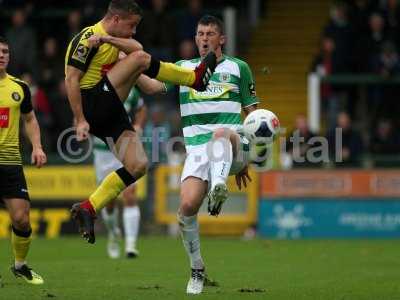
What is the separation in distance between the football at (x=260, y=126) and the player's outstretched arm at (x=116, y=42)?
1461 mm

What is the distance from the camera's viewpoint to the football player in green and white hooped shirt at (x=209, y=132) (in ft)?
37.0

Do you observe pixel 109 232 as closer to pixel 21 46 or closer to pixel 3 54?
pixel 3 54

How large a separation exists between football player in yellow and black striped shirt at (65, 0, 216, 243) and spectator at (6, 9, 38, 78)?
12314 millimetres

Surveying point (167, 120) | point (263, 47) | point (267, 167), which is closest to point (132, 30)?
point (267, 167)

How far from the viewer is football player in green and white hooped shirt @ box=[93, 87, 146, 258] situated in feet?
52.4

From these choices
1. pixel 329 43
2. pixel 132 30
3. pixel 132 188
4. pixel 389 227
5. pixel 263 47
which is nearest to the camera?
pixel 132 30

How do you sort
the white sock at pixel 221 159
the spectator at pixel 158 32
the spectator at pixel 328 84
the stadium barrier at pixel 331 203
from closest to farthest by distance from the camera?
the white sock at pixel 221 159, the stadium barrier at pixel 331 203, the spectator at pixel 328 84, the spectator at pixel 158 32

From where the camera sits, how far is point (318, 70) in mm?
23297

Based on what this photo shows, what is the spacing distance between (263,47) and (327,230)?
7055 mm

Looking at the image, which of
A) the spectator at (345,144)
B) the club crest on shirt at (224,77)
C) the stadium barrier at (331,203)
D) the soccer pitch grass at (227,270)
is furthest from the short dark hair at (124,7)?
the spectator at (345,144)

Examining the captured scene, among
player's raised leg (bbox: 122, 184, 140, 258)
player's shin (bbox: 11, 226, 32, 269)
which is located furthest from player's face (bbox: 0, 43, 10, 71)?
player's raised leg (bbox: 122, 184, 140, 258)

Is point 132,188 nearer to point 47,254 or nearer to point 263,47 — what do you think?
point 47,254

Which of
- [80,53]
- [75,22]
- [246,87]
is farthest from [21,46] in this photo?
[80,53]

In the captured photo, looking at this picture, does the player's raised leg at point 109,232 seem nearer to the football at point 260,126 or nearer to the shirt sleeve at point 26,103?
the shirt sleeve at point 26,103
